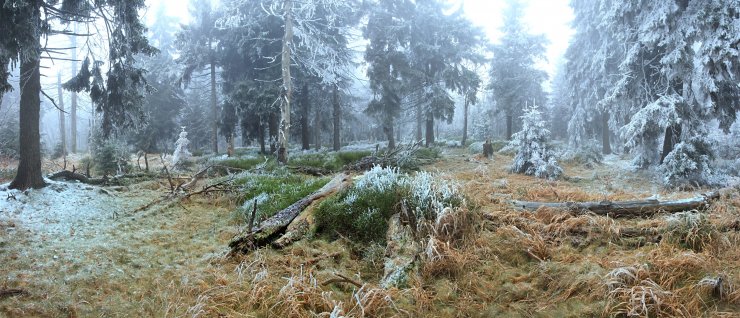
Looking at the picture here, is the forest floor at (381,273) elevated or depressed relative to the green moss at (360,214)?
depressed

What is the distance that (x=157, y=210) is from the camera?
716 centimetres

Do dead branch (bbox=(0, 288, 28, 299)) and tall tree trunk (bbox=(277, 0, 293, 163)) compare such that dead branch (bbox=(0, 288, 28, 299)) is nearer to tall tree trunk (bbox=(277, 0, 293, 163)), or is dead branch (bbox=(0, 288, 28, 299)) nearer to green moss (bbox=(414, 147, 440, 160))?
tall tree trunk (bbox=(277, 0, 293, 163))

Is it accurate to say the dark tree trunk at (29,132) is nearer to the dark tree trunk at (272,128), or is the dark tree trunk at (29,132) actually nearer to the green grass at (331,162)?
the green grass at (331,162)

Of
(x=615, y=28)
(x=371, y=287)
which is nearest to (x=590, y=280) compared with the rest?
(x=371, y=287)

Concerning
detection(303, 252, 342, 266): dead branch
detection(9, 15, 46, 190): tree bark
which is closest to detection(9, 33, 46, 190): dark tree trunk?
detection(9, 15, 46, 190): tree bark

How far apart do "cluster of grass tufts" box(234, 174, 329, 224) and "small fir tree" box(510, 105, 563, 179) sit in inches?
308

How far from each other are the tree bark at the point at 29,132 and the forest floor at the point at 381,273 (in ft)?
8.51

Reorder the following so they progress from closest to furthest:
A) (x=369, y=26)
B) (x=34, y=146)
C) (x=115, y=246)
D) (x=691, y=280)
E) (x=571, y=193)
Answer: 1. (x=691, y=280)
2. (x=115, y=246)
3. (x=571, y=193)
4. (x=34, y=146)
5. (x=369, y=26)

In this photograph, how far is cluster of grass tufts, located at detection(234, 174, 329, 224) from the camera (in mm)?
6672

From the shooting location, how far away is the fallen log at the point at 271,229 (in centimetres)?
477

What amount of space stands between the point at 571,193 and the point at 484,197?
5.69 ft

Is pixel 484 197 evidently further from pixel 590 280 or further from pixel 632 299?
pixel 632 299

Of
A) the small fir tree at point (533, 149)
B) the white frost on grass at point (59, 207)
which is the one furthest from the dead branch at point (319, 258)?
the small fir tree at point (533, 149)

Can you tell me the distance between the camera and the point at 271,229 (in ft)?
16.8
